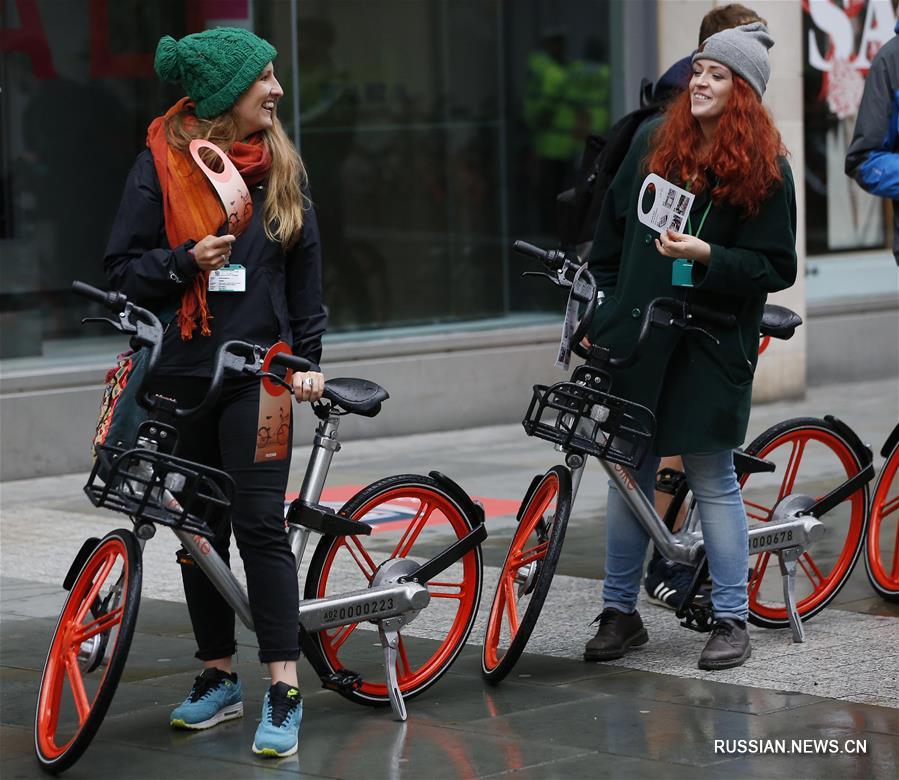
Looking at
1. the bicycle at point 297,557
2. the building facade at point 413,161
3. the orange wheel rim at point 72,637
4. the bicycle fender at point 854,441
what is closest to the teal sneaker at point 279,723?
the bicycle at point 297,557

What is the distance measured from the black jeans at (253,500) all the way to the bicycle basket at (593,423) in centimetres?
99

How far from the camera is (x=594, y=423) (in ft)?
19.0

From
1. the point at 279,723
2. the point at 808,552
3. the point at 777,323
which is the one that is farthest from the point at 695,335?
the point at 279,723

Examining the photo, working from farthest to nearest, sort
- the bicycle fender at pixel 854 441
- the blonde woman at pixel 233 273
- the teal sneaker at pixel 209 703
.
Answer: the bicycle fender at pixel 854 441
the teal sneaker at pixel 209 703
the blonde woman at pixel 233 273

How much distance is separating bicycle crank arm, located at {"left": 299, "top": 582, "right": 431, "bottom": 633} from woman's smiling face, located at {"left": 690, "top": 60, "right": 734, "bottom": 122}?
68.3 inches

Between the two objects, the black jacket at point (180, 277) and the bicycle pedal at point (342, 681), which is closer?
the black jacket at point (180, 277)

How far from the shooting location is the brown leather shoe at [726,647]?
5.84m

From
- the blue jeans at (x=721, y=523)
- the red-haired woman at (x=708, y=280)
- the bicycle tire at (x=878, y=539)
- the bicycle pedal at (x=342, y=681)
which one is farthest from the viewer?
the bicycle tire at (x=878, y=539)

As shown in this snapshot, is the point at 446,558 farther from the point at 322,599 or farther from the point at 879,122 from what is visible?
the point at 879,122

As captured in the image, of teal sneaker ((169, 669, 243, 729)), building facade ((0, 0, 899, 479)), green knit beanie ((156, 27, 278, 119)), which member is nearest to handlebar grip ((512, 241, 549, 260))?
green knit beanie ((156, 27, 278, 119))

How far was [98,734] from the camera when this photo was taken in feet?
17.3

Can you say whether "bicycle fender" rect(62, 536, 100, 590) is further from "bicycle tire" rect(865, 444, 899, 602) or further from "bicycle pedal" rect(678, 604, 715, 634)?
"bicycle tire" rect(865, 444, 899, 602)

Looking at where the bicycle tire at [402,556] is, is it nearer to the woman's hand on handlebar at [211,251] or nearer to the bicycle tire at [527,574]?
the bicycle tire at [527,574]

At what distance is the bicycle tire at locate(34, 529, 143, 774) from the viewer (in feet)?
15.3
